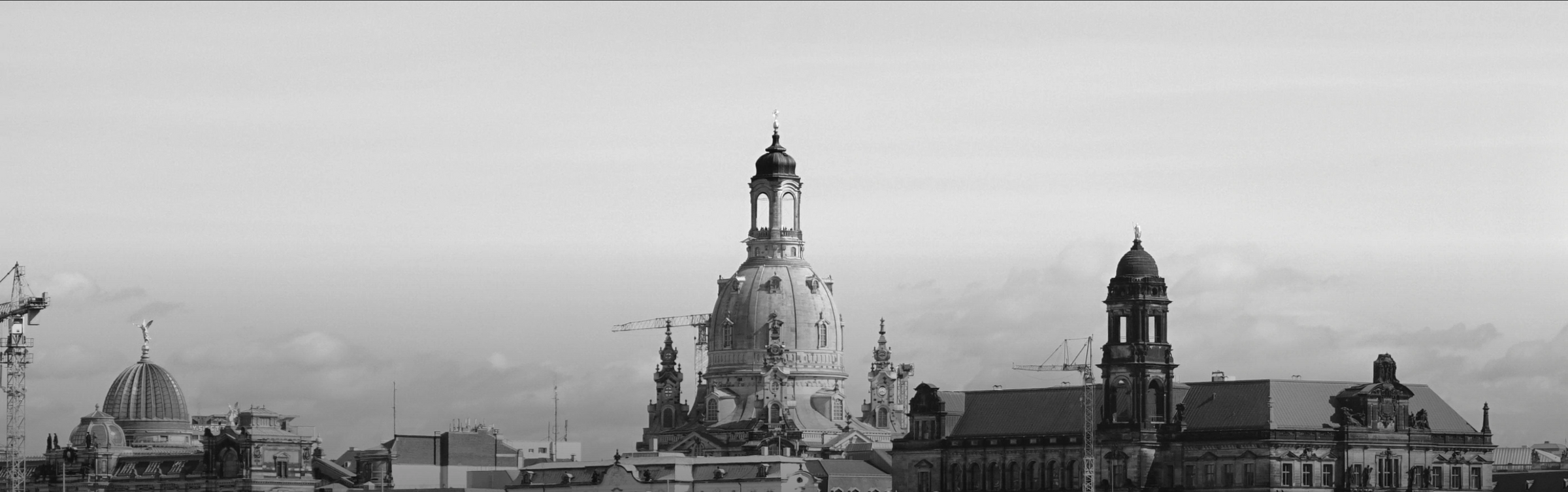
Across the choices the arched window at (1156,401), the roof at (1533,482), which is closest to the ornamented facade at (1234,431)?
the arched window at (1156,401)

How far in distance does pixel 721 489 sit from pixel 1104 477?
29002 mm

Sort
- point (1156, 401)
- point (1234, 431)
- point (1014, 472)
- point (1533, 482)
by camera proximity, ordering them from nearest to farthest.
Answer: point (1234, 431) → point (1156, 401) → point (1014, 472) → point (1533, 482)

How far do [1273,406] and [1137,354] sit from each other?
349 inches

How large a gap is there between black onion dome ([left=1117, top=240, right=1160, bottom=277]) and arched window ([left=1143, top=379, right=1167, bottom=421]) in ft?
21.8

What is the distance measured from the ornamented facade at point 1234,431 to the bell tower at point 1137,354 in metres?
0.08

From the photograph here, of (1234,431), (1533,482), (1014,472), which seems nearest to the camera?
(1234,431)

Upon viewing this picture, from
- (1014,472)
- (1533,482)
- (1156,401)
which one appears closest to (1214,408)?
(1156,401)

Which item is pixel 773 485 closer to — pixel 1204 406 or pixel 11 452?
pixel 1204 406

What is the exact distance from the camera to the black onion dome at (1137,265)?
177m

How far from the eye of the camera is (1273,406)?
173 m

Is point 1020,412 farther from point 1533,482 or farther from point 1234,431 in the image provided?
point 1533,482

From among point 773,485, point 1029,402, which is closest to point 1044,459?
point 1029,402

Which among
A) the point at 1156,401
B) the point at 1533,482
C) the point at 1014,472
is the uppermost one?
the point at 1156,401

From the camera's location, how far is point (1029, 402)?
616 ft
